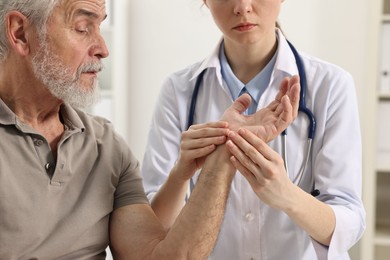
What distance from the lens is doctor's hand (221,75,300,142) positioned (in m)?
1.31

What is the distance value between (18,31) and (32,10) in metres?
0.06

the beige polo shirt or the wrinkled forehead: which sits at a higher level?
the wrinkled forehead

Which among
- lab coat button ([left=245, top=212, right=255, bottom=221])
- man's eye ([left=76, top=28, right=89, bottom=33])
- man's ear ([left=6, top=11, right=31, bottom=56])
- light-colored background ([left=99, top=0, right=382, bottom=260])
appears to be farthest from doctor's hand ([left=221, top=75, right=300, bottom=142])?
light-colored background ([left=99, top=0, right=382, bottom=260])

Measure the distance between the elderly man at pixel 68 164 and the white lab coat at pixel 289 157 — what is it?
195 millimetres

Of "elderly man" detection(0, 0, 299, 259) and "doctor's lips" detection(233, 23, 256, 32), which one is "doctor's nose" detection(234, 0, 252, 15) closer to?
"doctor's lips" detection(233, 23, 256, 32)

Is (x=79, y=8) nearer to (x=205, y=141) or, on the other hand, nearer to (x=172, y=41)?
(x=205, y=141)

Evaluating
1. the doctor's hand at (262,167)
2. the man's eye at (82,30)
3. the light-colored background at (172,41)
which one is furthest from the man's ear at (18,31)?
the light-colored background at (172,41)

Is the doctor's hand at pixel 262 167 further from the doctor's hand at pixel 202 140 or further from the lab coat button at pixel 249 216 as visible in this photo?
the lab coat button at pixel 249 216

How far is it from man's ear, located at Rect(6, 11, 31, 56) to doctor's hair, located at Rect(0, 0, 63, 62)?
10mm

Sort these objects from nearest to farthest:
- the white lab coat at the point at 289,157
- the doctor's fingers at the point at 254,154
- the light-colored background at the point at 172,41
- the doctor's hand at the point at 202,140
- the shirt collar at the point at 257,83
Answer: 1. the doctor's fingers at the point at 254,154
2. the doctor's hand at the point at 202,140
3. the white lab coat at the point at 289,157
4. the shirt collar at the point at 257,83
5. the light-colored background at the point at 172,41

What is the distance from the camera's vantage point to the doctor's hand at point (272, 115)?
1.31m

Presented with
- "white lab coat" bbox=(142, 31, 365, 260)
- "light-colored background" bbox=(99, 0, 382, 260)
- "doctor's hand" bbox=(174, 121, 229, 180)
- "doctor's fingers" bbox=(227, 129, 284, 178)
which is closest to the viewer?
"doctor's fingers" bbox=(227, 129, 284, 178)

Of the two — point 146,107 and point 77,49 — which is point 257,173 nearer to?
point 77,49

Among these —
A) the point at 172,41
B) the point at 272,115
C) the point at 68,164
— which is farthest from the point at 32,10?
the point at 172,41
